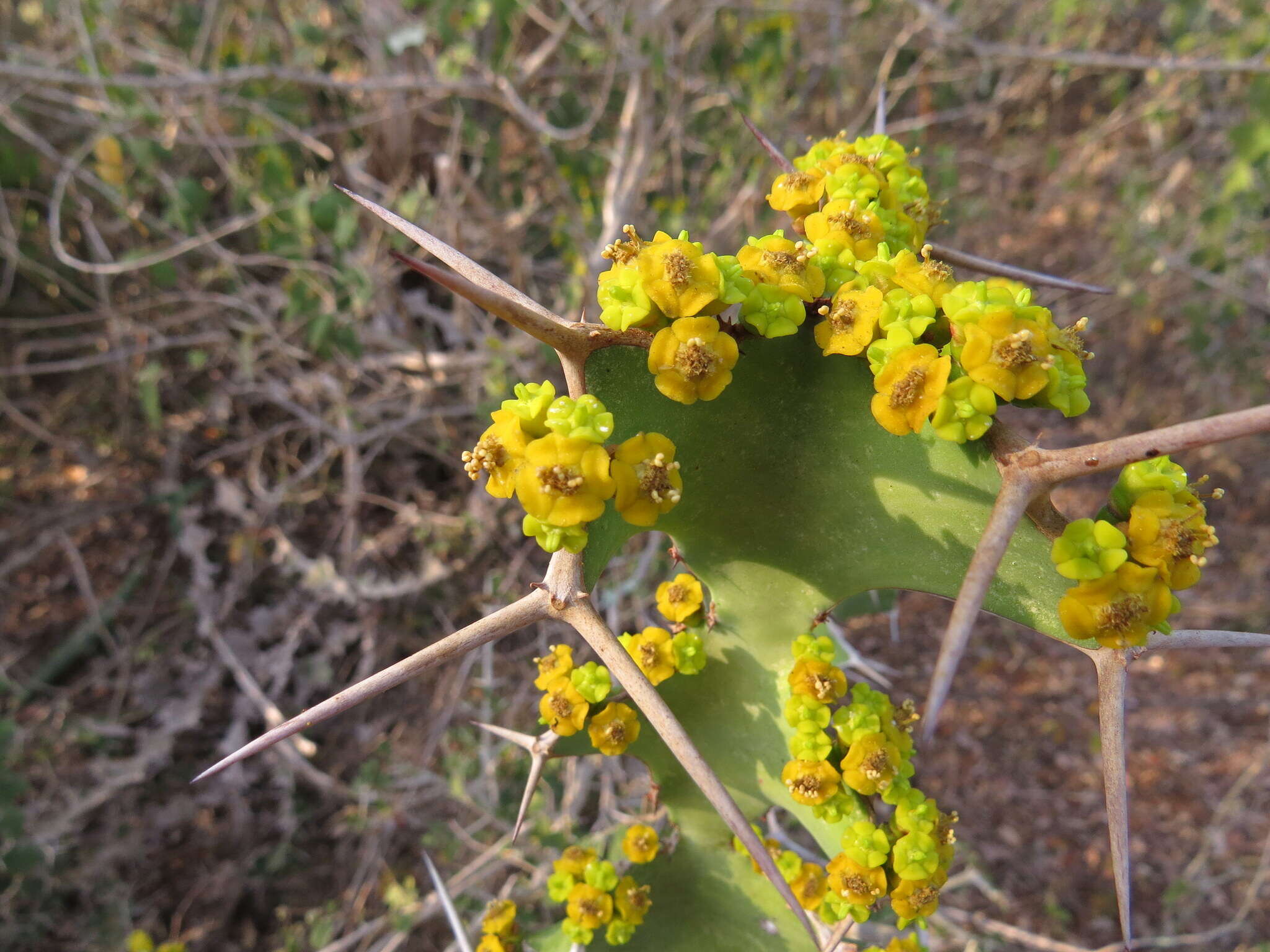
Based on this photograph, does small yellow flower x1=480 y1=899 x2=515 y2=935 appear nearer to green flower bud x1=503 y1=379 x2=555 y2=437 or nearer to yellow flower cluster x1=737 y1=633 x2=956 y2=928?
yellow flower cluster x1=737 y1=633 x2=956 y2=928

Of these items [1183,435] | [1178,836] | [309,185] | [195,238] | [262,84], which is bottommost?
[1178,836]

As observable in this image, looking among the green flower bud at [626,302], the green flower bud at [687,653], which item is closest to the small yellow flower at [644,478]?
the green flower bud at [626,302]

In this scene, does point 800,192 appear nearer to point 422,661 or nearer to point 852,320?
point 852,320

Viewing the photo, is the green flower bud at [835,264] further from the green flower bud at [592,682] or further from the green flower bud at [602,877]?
the green flower bud at [602,877]

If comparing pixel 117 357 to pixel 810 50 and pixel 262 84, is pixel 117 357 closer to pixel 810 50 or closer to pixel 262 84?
pixel 262 84

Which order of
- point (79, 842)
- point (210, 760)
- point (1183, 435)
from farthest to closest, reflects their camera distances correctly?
point (210, 760) → point (79, 842) → point (1183, 435)

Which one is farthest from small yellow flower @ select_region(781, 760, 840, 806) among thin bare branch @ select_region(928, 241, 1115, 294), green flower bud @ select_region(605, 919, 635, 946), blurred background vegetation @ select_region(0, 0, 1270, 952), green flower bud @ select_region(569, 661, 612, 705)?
blurred background vegetation @ select_region(0, 0, 1270, 952)

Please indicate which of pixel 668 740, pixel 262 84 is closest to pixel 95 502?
pixel 262 84
